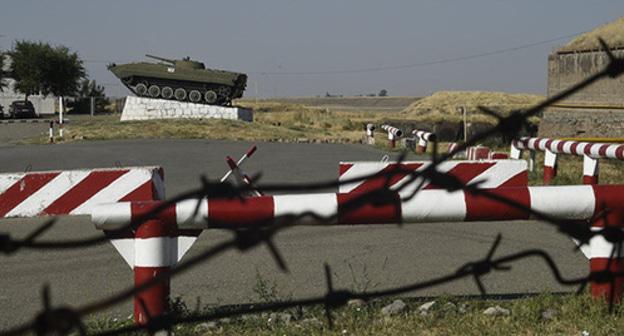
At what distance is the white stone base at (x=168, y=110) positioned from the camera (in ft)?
126

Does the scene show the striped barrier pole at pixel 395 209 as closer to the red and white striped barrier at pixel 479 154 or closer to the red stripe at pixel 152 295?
the red stripe at pixel 152 295

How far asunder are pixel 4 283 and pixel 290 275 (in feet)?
6.13

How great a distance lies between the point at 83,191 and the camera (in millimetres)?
4844

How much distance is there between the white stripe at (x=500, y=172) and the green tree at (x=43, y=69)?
6836 centimetres

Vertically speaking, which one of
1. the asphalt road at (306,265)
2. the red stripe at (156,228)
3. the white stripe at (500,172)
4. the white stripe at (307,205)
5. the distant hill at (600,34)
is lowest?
the asphalt road at (306,265)

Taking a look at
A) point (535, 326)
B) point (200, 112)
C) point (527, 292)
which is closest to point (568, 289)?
point (527, 292)

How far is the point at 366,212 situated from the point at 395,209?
0.11m

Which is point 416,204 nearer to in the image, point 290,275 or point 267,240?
point 267,240

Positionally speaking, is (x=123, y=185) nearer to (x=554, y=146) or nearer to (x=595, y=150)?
(x=595, y=150)

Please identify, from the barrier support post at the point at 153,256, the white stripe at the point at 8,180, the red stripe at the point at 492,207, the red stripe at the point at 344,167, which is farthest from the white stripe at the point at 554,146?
the barrier support post at the point at 153,256

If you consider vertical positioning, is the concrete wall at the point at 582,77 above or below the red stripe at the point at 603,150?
above

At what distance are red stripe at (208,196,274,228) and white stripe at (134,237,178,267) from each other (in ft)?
0.85

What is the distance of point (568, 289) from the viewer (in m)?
4.75

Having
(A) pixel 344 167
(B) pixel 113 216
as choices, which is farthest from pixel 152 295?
(A) pixel 344 167
